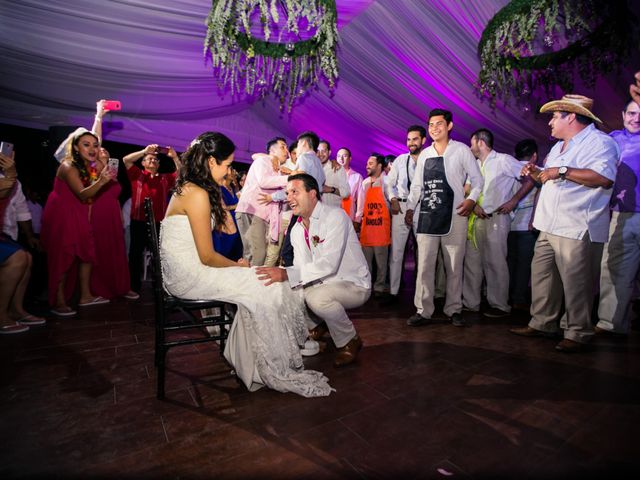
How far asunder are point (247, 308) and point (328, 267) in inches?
22.6

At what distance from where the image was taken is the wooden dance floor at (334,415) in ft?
4.37

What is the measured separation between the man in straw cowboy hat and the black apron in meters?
0.63

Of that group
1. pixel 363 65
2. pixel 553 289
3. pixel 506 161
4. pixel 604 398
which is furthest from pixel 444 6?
pixel 604 398

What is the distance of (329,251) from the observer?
2238 millimetres

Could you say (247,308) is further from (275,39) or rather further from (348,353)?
(275,39)

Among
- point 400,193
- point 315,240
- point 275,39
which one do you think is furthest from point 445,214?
point 275,39

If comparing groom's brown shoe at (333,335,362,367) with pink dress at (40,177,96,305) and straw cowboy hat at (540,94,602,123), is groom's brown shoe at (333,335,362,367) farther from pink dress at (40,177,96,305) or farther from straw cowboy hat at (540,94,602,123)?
pink dress at (40,177,96,305)

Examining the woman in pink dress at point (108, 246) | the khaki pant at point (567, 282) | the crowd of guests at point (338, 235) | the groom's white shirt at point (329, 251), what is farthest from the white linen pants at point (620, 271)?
the woman in pink dress at point (108, 246)

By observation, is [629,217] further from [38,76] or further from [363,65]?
[38,76]

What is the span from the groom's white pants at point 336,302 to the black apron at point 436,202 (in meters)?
1.12

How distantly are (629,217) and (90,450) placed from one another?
4114mm

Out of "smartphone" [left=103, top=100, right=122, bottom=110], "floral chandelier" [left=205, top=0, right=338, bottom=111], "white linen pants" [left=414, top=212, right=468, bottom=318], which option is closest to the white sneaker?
"white linen pants" [left=414, top=212, right=468, bottom=318]

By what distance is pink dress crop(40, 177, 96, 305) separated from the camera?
3348 millimetres

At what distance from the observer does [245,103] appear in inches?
249
